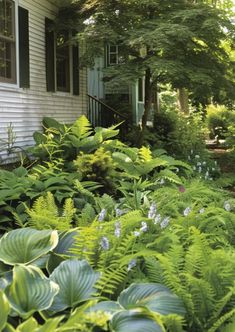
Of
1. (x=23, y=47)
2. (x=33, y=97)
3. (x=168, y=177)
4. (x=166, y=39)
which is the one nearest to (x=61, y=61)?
(x=33, y=97)

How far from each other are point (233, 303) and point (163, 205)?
1.93 meters

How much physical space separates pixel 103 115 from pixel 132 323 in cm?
1227

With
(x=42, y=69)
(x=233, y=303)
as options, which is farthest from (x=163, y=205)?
(x=42, y=69)

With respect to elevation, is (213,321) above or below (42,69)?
below

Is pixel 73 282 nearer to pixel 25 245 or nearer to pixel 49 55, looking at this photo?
pixel 25 245

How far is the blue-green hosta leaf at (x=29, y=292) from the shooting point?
2.41 meters

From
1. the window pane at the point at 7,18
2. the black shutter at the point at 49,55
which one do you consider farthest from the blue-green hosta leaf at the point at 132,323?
the black shutter at the point at 49,55

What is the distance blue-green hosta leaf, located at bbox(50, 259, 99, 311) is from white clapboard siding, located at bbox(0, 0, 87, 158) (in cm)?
564

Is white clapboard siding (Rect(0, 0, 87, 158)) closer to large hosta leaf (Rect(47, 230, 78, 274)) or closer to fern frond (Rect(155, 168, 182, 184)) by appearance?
fern frond (Rect(155, 168, 182, 184))

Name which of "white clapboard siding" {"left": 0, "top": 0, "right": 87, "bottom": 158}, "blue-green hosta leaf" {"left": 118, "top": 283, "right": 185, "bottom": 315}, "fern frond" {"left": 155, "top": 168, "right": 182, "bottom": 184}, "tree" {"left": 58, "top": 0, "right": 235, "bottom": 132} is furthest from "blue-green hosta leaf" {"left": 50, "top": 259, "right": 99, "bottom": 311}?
"tree" {"left": 58, "top": 0, "right": 235, "bottom": 132}

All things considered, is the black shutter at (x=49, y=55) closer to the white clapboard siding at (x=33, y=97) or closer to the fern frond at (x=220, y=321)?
the white clapboard siding at (x=33, y=97)

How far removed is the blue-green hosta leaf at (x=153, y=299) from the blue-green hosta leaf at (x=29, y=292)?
1.18 ft

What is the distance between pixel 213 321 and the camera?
2510mm

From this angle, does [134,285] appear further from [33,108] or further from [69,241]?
[33,108]
